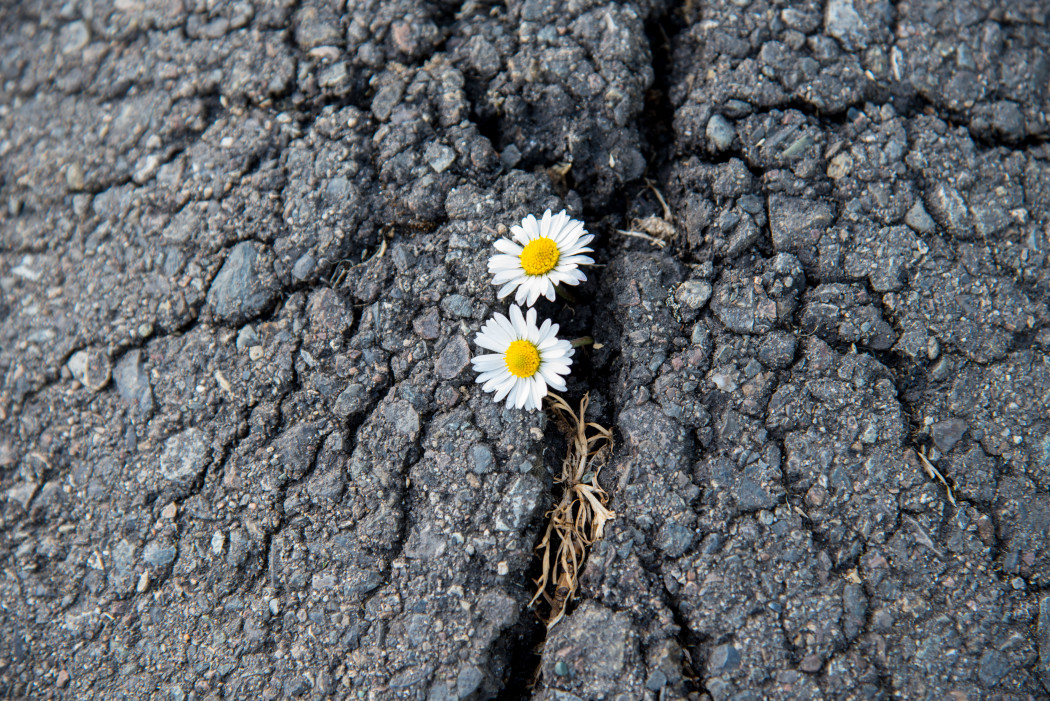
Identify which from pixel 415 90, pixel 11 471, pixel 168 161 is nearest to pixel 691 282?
pixel 415 90

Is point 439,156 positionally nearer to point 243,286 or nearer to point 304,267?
point 304,267

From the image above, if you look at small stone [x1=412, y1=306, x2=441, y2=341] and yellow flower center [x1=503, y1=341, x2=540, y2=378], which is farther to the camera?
small stone [x1=412, y1=306, x2=441, y2=341]

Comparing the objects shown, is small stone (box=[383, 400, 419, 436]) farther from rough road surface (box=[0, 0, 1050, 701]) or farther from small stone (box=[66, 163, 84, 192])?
small stone (box=[66, 163, 84, 192])

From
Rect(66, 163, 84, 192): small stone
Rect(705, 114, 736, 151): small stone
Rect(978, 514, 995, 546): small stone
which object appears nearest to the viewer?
Rect(978, 514, 995, 546): small stone

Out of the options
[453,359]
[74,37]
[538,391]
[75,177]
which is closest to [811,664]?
[538,391]

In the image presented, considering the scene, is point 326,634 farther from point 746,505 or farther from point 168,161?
point 168,161

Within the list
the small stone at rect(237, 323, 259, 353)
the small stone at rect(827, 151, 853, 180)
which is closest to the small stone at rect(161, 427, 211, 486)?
the small stone at rect(237, 323, 259, 353)

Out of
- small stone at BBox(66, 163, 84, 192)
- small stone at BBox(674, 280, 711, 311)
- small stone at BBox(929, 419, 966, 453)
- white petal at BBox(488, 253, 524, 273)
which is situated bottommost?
small stone at BBox(929, 419, 966, 453)

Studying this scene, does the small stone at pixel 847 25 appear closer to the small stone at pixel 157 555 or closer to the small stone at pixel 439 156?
the small stone at pixel 439 156
